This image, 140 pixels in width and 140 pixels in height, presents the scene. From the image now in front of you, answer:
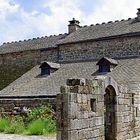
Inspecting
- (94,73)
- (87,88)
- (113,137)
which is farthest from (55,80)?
(87,88)

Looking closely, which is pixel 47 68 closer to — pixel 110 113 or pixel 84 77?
pixel 84 77

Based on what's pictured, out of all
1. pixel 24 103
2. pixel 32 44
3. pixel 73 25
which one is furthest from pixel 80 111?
pixel 32 44

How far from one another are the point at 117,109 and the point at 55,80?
1150cm

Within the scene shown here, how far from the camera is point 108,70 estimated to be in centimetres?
2158

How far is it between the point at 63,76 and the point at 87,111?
44.9ft

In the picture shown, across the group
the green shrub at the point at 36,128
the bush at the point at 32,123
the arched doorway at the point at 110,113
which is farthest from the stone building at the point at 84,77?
the green shrub at the point at 36,128

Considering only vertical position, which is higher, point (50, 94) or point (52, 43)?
point (52, 43)

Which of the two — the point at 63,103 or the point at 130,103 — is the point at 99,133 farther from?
the point at 130,103

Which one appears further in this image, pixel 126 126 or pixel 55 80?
pixel 55 80

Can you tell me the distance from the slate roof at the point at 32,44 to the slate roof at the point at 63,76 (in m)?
3.26

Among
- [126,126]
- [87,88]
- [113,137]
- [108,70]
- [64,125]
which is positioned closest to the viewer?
[64,125]

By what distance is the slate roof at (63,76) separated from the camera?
20.0 metres

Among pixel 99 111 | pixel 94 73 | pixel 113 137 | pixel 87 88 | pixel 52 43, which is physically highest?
pixel 52 43

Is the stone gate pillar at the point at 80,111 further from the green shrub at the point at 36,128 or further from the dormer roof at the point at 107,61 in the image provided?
the dormer roof at the point at 107,61
